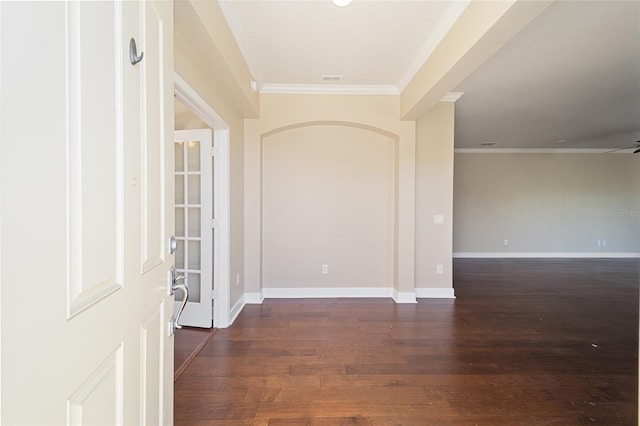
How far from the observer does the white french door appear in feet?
9.79

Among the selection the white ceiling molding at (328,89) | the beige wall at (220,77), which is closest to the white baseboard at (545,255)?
the white ceiling molding at (328,89)

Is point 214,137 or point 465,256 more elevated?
point 214,137

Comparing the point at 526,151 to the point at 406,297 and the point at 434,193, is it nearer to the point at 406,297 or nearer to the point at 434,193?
the point at 434,193

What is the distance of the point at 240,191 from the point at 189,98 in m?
1.46

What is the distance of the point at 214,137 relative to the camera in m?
2.98

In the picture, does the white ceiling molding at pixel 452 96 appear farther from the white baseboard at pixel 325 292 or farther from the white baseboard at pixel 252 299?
the white baseboard at pixel 252 299

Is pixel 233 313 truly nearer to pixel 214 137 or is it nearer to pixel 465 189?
pixel 214 137

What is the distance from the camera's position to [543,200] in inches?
276

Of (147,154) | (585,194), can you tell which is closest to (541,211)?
(585,194)

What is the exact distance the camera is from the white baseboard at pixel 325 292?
395cm

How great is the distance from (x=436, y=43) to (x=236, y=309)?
3381mm

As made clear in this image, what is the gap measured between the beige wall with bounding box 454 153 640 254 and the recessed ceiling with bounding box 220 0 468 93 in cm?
470

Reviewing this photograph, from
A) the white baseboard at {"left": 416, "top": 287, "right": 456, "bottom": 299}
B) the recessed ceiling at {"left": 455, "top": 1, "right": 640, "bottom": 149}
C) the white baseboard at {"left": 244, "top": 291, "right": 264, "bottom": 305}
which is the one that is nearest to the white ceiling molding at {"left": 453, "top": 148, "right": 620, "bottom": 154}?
the recessed ceiling at {"left": 455, "top": 1, "right": 640, "bottom": 149}

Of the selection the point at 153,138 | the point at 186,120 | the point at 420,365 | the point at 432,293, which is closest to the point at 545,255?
the point at 432,293
